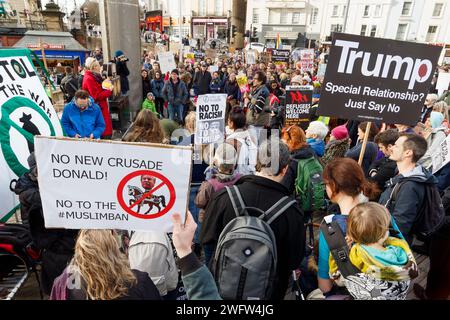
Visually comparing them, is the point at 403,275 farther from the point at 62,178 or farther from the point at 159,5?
the point at 159,5

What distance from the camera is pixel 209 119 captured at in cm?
443

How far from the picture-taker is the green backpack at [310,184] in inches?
138

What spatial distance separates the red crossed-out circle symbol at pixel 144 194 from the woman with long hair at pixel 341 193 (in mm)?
1094

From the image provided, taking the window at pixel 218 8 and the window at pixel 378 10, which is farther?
the window at pixel 218 8

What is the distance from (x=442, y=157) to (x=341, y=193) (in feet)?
7.29

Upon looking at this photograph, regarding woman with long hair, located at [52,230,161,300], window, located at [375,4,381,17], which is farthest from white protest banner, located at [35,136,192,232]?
window, located at [375,4,381,17]

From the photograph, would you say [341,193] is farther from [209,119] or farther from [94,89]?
[94,89]

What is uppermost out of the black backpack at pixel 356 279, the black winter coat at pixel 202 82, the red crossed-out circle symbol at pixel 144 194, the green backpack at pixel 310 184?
the red crossed-out circle symbol at pixel 144 194

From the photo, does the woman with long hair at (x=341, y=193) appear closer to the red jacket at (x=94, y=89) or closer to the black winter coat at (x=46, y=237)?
the black winter coat at (x=46, y=237)

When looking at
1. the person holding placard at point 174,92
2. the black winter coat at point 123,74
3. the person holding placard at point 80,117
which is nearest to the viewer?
the person holding placard at point 80,117

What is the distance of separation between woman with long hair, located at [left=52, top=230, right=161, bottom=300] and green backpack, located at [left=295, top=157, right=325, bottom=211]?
7.37ft

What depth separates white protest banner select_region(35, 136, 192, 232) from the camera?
1.85 m

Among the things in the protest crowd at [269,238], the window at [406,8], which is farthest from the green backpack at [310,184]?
the window at [406,8]

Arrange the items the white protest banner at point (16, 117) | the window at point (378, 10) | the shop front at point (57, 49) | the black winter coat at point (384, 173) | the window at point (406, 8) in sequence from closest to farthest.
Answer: the white protest banner at point (16, 117) → the black winter coat at point (384, 173) → the shop front at point (57, 49) → the window at point (378, 10) → the window at point (406, 8)
